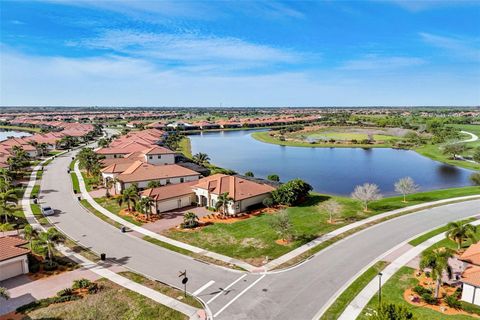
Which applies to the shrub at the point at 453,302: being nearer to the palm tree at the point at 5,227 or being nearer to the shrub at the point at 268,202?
the shrub at the point at 268,202

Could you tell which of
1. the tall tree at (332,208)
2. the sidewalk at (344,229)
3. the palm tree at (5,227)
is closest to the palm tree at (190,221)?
the sidewalk at (344,229)

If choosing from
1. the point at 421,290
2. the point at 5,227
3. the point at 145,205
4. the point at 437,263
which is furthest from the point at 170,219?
the point at 437,263

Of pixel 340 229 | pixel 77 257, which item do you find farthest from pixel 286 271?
pixel 77 257

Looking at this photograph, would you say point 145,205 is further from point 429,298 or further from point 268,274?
point 429,298

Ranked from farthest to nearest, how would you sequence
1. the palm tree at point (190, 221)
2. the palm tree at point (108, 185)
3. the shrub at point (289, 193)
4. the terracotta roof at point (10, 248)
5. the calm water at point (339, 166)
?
the calm water at point (339, 166) < the palm tree at point (108, 185) < the shrub at point (289, 193) < the palm tree at point (190, 221) < the terracotta roof at point (10, 248)

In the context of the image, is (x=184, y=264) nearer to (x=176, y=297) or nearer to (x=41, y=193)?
(x=176, y=297)
